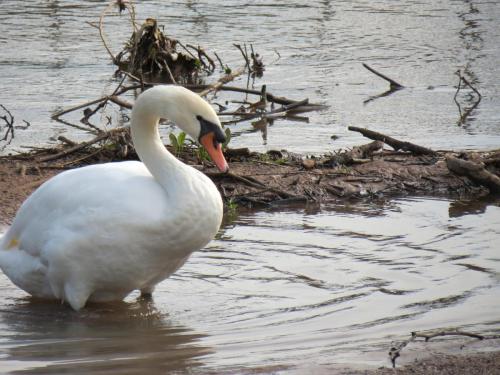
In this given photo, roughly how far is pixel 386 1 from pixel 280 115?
7973mm

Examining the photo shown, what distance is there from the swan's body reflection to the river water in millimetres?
12

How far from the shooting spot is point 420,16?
57.5 feet

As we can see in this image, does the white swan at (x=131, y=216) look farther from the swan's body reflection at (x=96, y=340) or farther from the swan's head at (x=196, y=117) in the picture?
the swan's body reflection at (x=96, y=340)

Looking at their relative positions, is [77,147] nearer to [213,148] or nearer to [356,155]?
[356,155]

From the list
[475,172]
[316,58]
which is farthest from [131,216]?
[316,58]

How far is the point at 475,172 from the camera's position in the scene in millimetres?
8648

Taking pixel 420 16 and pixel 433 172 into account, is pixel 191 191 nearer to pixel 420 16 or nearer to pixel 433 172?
pixel 433 172

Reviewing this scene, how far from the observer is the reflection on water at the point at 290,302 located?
5422 millimetres

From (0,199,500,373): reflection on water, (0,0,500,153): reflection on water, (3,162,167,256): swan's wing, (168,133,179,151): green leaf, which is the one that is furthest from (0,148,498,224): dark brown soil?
(3,162,167,256): swan's wing

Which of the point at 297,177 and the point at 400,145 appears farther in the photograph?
the point at 400,145

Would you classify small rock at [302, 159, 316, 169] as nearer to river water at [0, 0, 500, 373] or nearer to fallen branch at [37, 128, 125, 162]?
river water at [0, 0, 500, 373]

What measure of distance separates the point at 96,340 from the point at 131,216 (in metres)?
0.68

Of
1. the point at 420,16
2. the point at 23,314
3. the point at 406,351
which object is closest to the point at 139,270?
the point at 23,314

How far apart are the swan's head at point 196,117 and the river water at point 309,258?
3.05 ft
